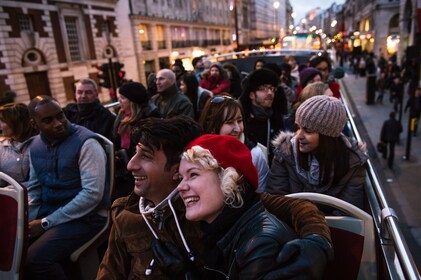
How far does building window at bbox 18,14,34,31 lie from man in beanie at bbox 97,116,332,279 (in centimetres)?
2706

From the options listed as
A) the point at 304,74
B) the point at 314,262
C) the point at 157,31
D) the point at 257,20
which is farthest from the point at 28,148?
the point at 257,20

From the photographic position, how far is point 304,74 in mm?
5270

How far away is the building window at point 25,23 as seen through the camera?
23844mm

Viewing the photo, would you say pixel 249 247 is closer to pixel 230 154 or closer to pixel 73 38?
pixel 230 154

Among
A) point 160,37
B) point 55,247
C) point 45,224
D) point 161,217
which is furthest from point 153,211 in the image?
point 160,37

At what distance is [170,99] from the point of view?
5074mm

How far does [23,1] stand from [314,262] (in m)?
28.5

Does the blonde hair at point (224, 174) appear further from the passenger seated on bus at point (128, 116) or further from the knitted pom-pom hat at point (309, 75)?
the knitted pom-pom hat at point (309, 75)

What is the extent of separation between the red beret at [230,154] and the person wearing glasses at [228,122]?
1.12 metres

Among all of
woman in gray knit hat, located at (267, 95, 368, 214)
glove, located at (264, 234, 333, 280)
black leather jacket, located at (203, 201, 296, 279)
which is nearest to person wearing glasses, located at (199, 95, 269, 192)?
woman in gray knit hat, located at (267, 95, 368, 214)

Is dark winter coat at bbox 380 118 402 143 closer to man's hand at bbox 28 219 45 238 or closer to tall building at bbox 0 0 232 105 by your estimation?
man's hand at bbox 28 219 45 238

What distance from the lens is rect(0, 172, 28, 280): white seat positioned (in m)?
2.59

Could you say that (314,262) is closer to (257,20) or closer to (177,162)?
(177,162)

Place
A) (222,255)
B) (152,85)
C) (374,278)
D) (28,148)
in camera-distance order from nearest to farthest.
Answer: (222,255) < (374,278) < (28,148) < (152,85)
